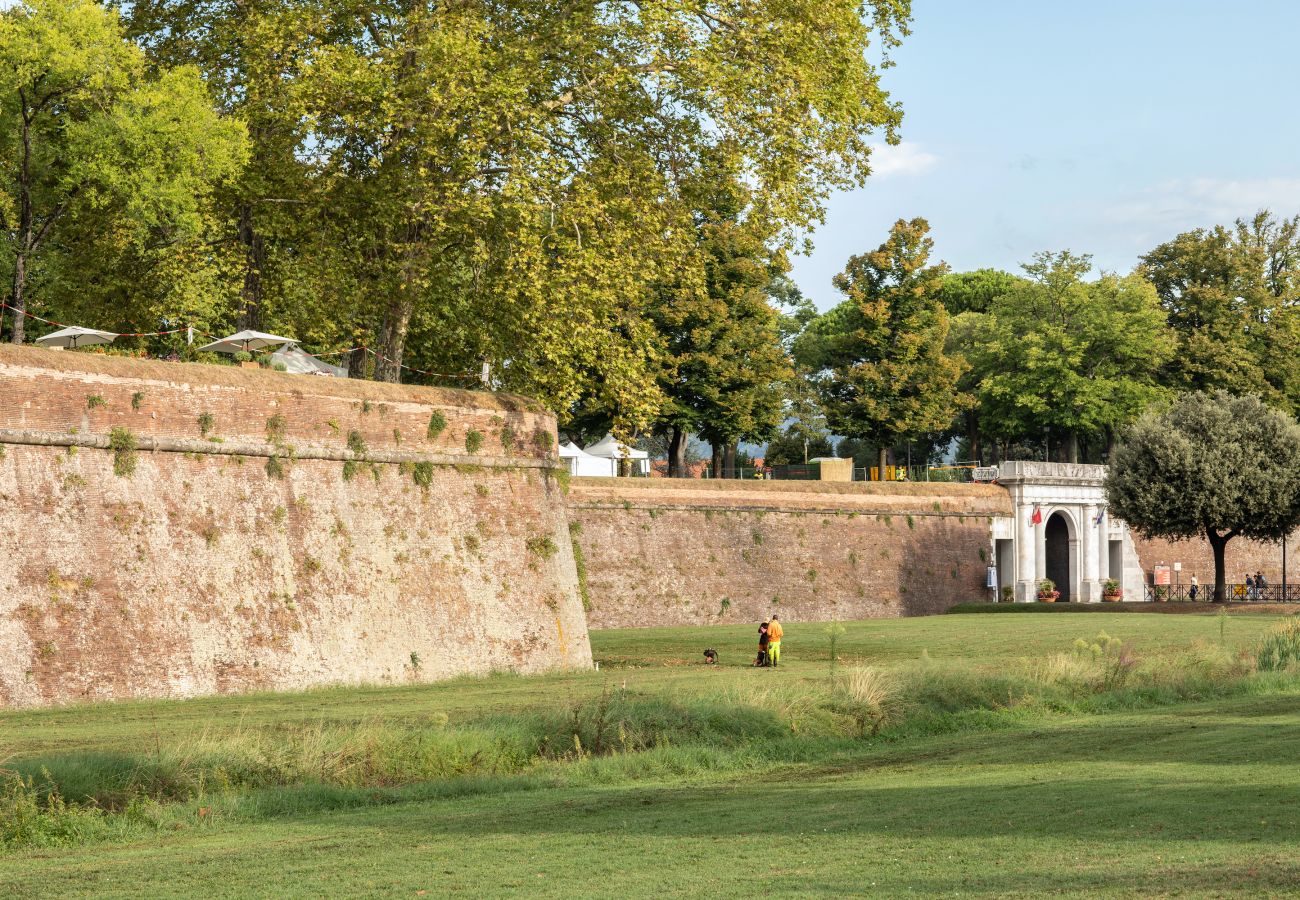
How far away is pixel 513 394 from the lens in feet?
115

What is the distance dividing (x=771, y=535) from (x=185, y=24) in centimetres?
2559

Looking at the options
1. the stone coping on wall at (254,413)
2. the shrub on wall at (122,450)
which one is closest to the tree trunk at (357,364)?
the stone coping on wall at (254,413)

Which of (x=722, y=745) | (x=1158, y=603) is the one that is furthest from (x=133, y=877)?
(x=1158, y=603)

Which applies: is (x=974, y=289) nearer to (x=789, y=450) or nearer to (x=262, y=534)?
(x=789, y=450)

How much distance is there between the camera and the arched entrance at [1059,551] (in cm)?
6706

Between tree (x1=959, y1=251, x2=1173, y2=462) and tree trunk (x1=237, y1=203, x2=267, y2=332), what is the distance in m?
41.7

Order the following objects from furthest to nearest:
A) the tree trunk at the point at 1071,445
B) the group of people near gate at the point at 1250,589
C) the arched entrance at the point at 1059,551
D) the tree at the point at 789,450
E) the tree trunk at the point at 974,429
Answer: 1. the tree trunk at the point at 974,429
2. the tree at the point at 789,450
3. the tree trunk at the point at 1071,445
4. the arched entrance at the point at 1059,551
5. the group of people near gate at the point at 1250,589

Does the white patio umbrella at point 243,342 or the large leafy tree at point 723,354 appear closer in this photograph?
the white patio umbrella at point 243,342

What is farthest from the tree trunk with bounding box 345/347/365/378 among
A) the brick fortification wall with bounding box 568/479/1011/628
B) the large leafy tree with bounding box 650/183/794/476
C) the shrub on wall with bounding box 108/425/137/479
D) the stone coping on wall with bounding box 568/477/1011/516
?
the large leafy tree with bounding box 650/183/794/476

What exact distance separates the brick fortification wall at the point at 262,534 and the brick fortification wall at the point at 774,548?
12327 millimetres

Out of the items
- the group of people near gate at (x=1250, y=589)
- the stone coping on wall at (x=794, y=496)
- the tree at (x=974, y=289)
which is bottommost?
the group of people near gate at (x=1250, y=589)

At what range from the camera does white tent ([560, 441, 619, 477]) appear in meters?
55.8

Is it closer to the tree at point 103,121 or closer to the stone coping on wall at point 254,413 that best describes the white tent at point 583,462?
the stone coping on wall at point 254,413

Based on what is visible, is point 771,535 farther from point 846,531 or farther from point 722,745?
point 722,745
